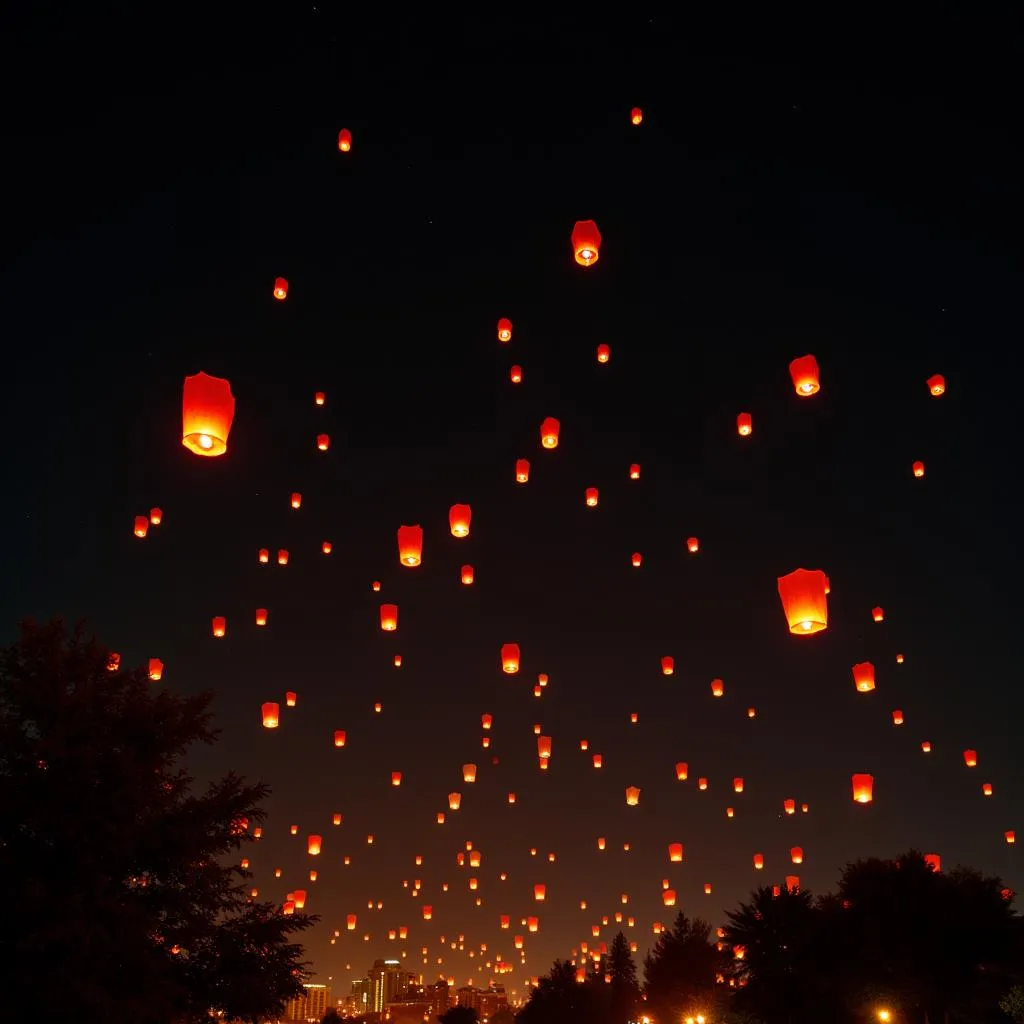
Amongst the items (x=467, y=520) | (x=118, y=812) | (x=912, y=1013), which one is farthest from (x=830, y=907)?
(x=118, y=812)

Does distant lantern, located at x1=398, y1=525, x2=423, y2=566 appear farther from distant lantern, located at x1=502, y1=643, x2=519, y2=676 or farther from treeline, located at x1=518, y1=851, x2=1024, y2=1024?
treeline, located at x1=518, y1=851, x2=1024, y2=1024

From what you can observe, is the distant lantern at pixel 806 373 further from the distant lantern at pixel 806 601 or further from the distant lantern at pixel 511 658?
the distant lantern at pixel 511 658

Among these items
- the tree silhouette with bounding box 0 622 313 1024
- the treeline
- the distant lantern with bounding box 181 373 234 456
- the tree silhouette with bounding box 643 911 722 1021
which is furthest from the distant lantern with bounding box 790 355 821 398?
the tree silhouette with bounding box 643 911 722 1021

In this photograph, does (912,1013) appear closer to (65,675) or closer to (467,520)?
(467,520)

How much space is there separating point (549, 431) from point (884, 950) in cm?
1540

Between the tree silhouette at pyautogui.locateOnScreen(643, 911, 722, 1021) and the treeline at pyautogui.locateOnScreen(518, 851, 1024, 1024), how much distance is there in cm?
1362

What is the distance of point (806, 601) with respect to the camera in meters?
10.7

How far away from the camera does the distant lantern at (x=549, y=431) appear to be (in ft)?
53.3

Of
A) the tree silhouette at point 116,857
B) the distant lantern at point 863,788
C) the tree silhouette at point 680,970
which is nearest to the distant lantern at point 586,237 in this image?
the tree silhouette at point 116,857

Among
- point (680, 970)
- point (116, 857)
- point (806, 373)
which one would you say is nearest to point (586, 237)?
point (806, 373)

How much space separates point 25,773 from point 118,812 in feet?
2.79

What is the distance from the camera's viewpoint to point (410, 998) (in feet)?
458

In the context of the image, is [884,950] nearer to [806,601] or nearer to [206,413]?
[806,601]

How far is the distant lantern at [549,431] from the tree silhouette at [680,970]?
3184 cm
